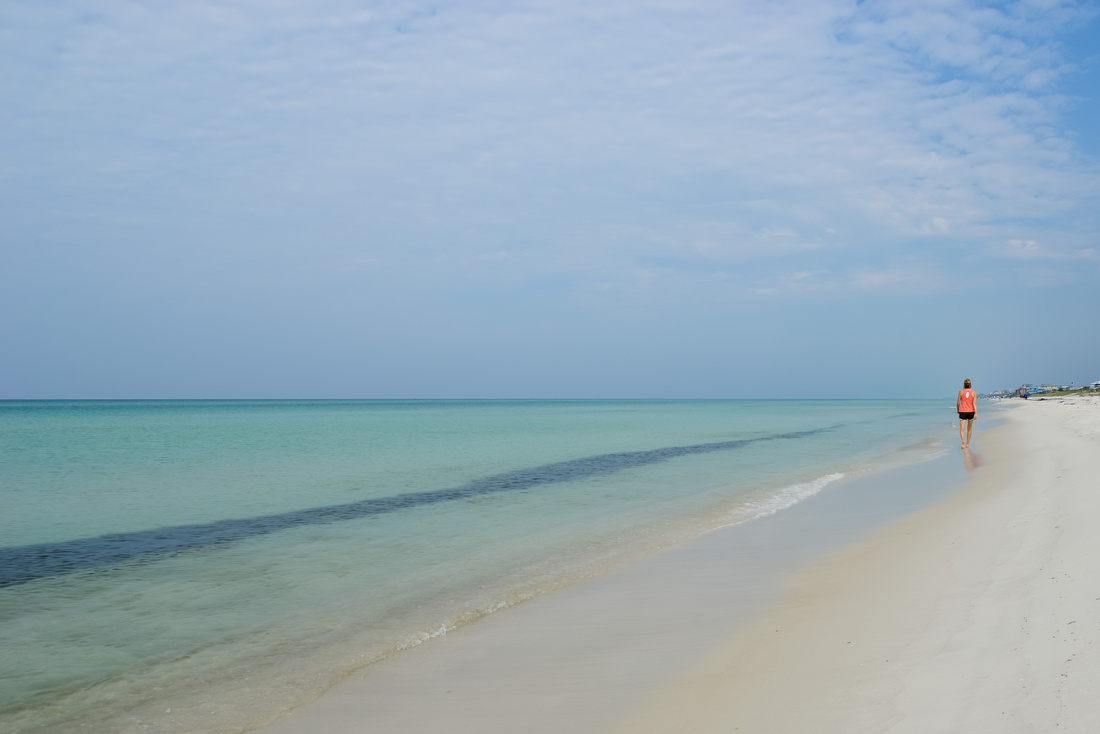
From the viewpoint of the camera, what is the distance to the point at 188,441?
3080 cm

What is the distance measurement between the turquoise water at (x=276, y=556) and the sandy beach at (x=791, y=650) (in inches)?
28.0

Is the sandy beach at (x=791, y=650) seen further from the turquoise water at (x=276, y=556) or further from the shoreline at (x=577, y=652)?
the turquoise water at (x=276, y=556)

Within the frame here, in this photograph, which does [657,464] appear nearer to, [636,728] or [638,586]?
[638,586]

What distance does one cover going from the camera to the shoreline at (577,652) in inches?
160

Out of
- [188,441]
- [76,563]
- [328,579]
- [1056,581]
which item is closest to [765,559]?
[1056,581]

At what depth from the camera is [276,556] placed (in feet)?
29.2

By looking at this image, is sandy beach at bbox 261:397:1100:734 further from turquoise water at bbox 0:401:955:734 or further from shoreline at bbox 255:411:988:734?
turquoise water at bbox 0:401:955:734

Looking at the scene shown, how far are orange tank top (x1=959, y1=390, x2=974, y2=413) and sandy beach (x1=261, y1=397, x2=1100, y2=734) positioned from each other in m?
15.3

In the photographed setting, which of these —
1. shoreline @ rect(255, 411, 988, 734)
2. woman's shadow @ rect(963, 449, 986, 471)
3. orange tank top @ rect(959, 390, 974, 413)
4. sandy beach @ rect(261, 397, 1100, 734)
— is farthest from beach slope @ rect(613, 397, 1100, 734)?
orange tank top @ rect(959, 390, 974, 413)

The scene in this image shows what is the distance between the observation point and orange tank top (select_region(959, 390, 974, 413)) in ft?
70.4

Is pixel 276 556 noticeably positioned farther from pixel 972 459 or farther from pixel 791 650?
pixel 972 459

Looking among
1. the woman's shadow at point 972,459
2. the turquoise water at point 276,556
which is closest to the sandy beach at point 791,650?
the turquoise water at point 276,556

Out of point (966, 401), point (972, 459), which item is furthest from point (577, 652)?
point (966, 401)

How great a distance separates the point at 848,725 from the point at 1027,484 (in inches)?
409
